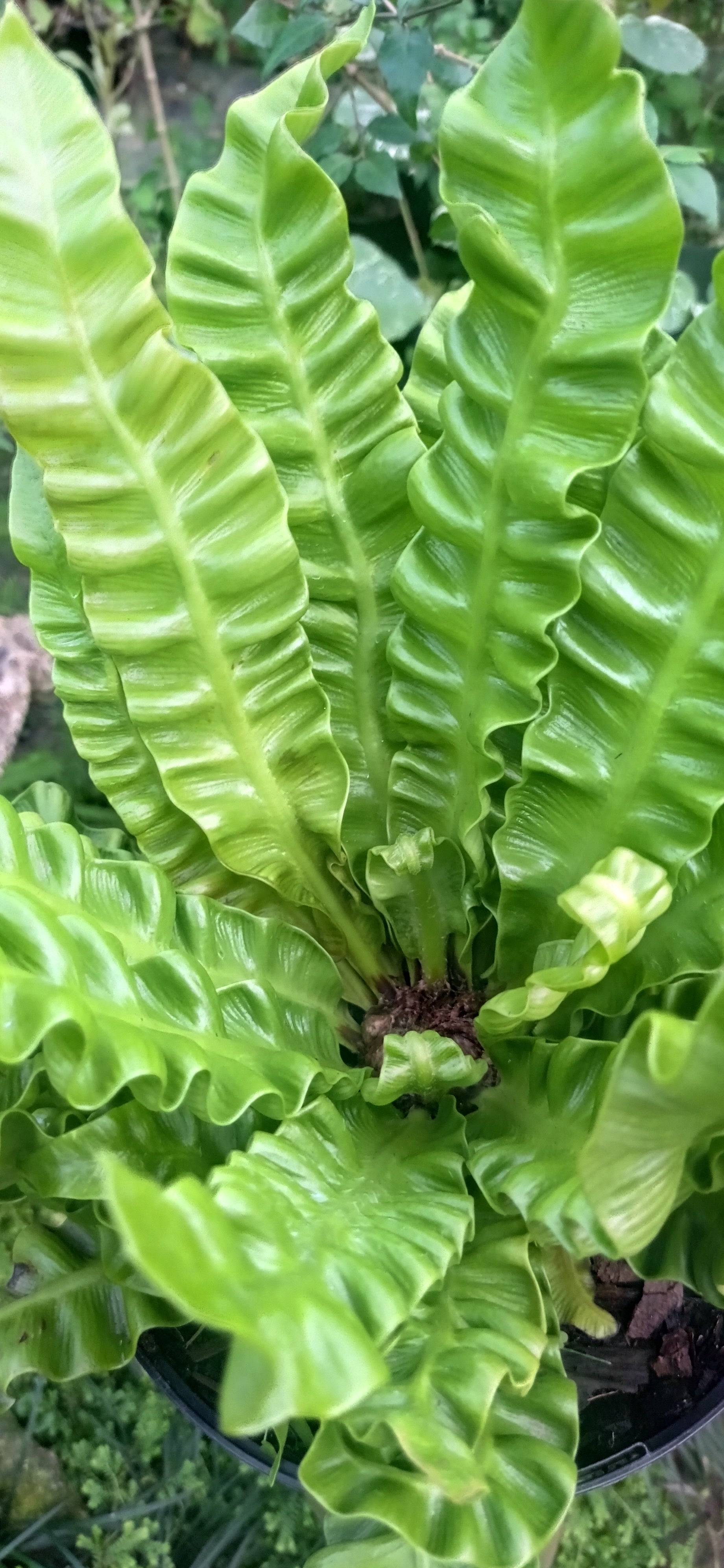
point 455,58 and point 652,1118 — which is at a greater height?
point 455,58

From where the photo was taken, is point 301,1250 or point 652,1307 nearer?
point 301,1250

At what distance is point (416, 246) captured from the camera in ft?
3.47

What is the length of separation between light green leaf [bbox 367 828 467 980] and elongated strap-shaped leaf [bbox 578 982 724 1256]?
0.95 ft

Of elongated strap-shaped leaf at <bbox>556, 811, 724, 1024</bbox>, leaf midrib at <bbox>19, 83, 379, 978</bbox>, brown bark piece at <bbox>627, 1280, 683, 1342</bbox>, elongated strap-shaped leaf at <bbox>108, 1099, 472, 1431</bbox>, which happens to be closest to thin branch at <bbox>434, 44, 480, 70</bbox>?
leaf midrib at <bbox>19, 83, 379, 978</bbox>

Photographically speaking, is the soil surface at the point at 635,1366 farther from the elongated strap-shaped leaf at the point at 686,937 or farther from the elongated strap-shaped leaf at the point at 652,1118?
the elongated strap-shaped leaf at the point at 652,1118

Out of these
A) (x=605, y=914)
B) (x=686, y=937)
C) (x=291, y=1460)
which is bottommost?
(x=291, y=1460)

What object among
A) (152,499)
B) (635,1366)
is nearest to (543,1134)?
(635,1366)

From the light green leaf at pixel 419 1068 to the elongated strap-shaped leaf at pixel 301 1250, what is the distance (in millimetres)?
36

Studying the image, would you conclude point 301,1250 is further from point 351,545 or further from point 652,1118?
point 351,545

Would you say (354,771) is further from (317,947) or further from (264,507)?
(264,507)

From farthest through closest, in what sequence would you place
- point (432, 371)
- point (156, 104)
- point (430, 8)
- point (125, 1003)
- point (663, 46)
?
point (156, 104)
point (663, 46)
point (430, 8)
point (432, 371)
point (125, 1003)

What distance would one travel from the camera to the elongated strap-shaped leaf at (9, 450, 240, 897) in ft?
2.09

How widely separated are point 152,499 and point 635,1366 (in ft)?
2.11

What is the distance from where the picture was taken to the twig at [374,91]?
102cm
